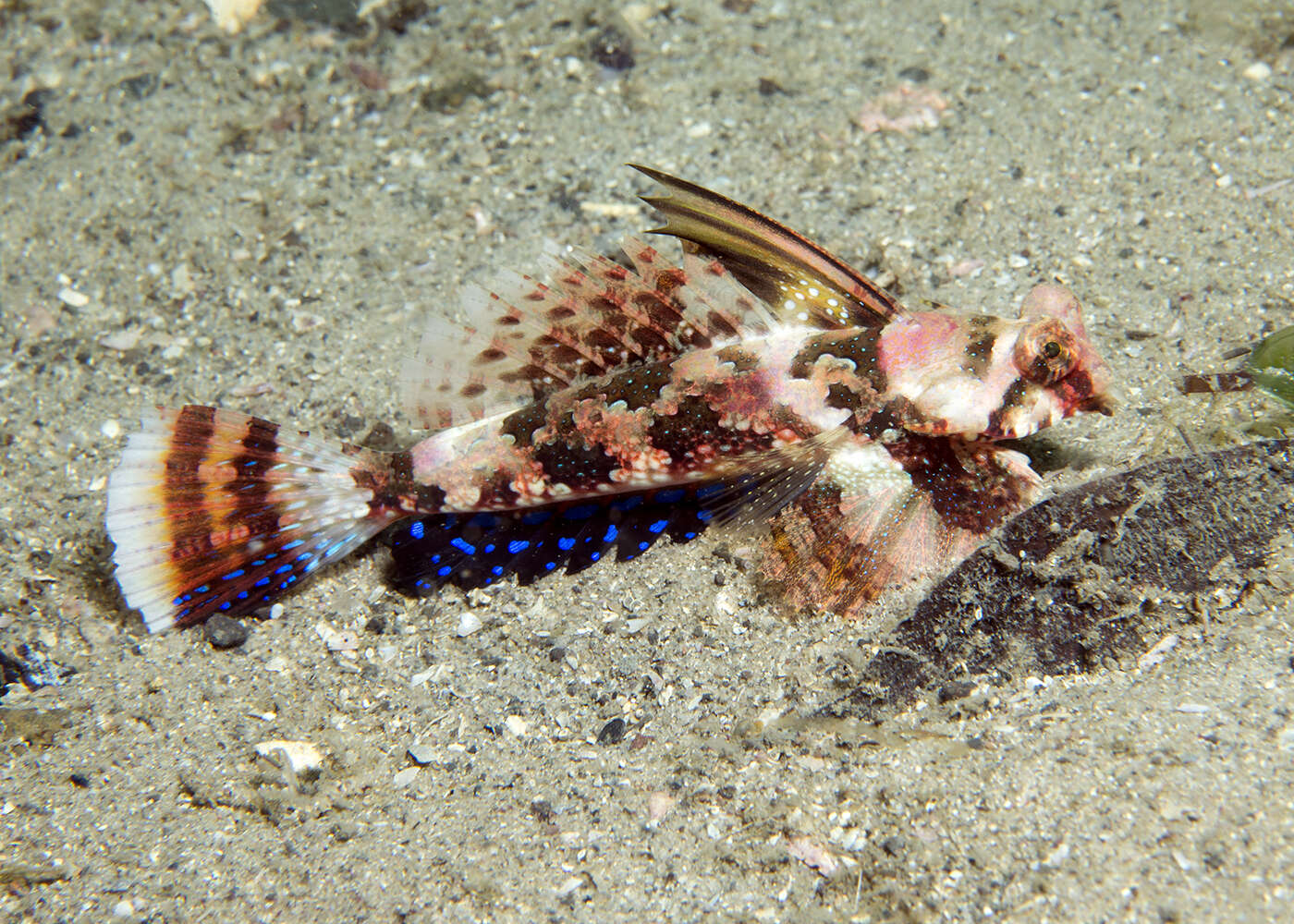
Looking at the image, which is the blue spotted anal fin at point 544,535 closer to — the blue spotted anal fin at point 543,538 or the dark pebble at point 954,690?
the blue spotted anal fin at point 543,538

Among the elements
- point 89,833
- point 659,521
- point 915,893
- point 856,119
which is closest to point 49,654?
point 89,833

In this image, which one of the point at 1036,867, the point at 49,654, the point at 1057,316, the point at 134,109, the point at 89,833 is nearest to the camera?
the point at 1036,867

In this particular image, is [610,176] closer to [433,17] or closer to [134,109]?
[433,17]

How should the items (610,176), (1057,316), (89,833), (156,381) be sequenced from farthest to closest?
1. (610,176)
2. (156,381)
3. (1057,316)
4. (89,833)

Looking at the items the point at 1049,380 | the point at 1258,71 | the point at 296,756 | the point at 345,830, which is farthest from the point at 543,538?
the point at 1258,71

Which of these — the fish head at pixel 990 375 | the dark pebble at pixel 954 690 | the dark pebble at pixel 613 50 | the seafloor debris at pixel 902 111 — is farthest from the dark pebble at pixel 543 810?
the dark pebble at pixel 613 50

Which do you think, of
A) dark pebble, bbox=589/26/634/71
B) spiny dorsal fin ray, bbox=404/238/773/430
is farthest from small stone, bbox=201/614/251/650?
dark pebble, bbox=589/26/634/71
